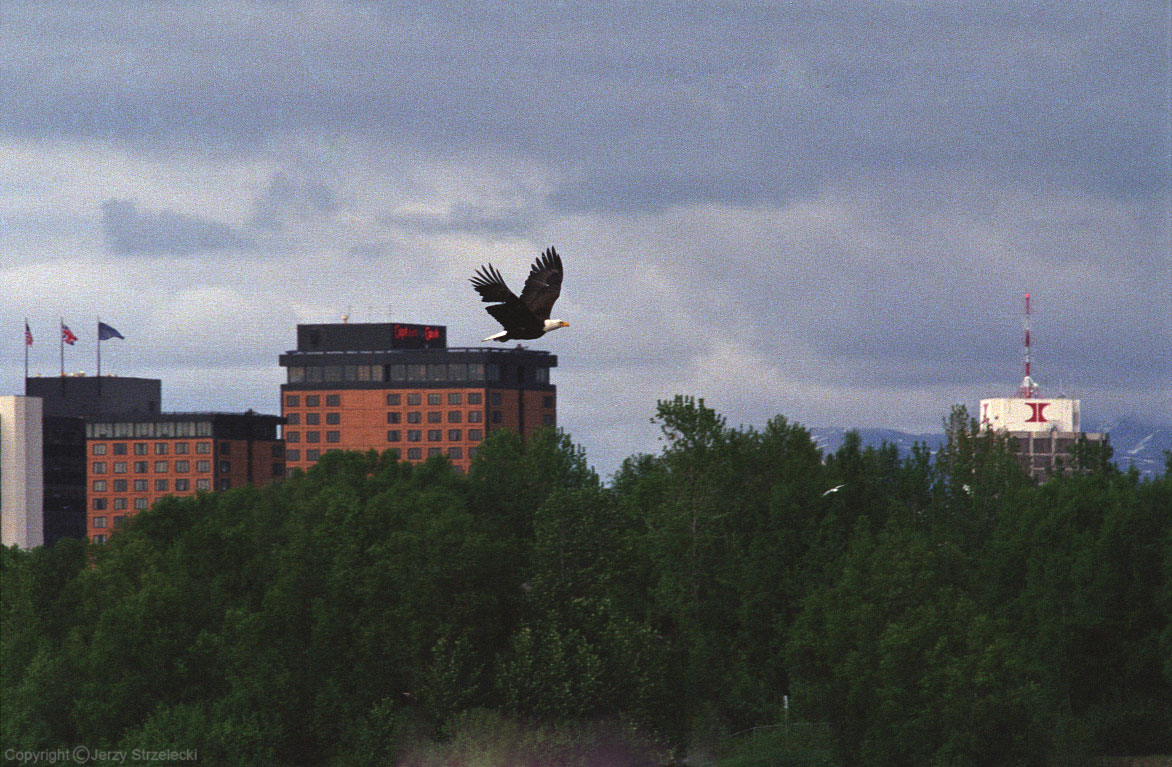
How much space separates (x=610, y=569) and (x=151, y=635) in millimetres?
35271

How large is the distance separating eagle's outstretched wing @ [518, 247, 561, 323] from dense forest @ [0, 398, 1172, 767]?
2567 inches

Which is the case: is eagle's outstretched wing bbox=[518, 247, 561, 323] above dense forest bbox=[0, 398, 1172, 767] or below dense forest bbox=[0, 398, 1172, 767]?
above

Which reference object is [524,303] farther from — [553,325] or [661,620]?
[661,620]

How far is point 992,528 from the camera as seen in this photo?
134 m

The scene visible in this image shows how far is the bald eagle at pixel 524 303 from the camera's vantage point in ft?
119

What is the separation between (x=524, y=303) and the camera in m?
37.1

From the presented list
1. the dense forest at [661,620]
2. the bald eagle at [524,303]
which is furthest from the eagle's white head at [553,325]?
the dense forest at [661,620]

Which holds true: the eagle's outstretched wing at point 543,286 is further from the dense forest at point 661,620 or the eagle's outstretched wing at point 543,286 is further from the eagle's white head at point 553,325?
the dense forest at point 661,620

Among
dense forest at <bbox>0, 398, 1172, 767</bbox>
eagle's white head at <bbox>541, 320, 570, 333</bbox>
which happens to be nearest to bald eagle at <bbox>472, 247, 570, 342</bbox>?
eagle's white head at <bbox>541, 320, 570, 333</bbox>

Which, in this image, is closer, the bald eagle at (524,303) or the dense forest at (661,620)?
the bald eagle at (524,303)

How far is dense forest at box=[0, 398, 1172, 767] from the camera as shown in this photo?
341 ft

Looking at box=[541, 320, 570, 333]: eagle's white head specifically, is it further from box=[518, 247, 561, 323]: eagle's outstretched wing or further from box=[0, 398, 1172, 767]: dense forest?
box=[0, 398, 1172, 767]: dense forest

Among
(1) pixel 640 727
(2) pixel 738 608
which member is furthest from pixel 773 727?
(2) pixel 738 608

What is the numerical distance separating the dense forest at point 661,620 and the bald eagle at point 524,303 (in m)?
65.6
